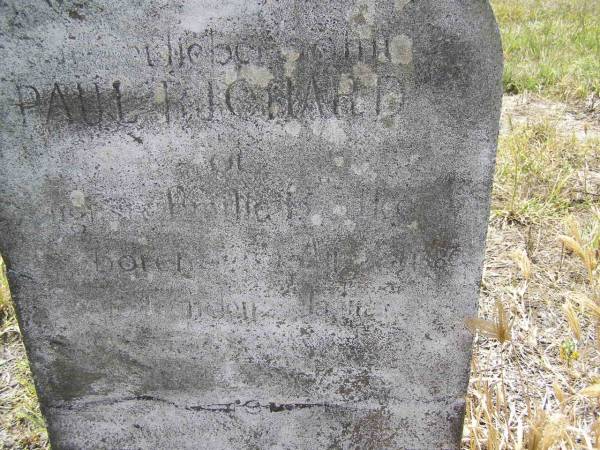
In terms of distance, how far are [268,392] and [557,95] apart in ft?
13.2

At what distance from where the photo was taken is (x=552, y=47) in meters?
5.55

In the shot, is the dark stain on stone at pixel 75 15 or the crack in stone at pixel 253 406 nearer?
the dark stain on stone at pixel 75 15

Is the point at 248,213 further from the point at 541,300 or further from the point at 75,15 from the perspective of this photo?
the point at 541,300

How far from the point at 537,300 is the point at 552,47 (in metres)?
3.95

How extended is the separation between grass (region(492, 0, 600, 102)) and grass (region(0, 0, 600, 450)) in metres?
0.02

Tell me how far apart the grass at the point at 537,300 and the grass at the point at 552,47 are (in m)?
0.02

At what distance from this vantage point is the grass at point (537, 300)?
70.1 inches

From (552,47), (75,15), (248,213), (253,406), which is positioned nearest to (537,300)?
(253,406)

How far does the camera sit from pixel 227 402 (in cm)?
177

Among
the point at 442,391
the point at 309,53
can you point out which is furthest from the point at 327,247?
the point at 442,391

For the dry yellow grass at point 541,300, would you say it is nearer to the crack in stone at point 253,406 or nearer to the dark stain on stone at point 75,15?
the crack in stone at point 253,406

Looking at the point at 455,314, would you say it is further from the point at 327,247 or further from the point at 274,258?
the point at 274,258

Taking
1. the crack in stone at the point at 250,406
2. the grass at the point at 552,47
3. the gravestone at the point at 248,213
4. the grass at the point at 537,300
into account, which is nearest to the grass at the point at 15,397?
the grass at the point at 537,300

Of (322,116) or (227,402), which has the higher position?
(322,116)
